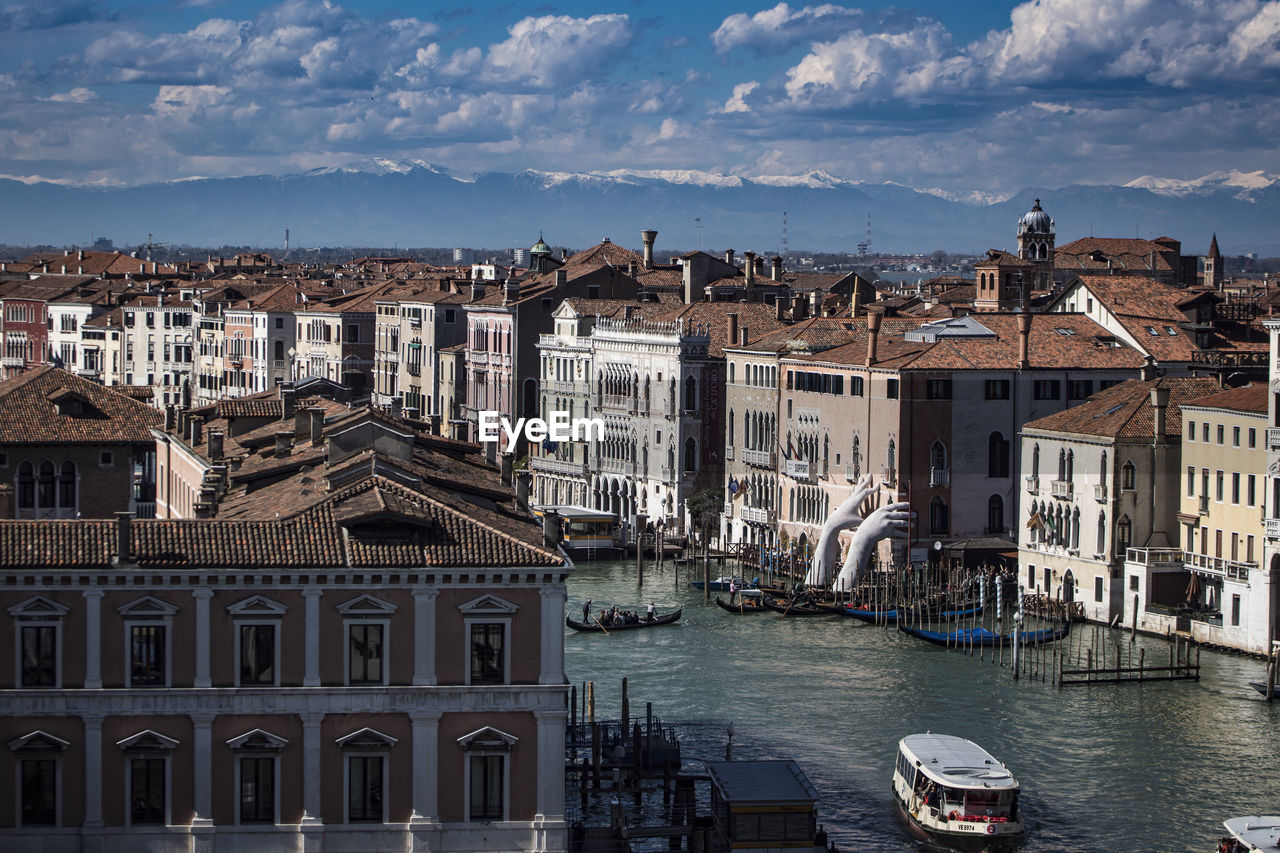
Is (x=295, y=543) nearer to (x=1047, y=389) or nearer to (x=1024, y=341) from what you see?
(x=1047, y=389)

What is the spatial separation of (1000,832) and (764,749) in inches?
189

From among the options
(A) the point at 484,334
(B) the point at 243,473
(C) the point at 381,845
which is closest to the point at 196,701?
(C) the point at 381,845

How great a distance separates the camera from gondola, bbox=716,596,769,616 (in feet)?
Result: 147

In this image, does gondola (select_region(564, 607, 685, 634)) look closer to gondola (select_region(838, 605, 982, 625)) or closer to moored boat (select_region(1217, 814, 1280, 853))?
gondola (select_region(838, 605, 982, 625))

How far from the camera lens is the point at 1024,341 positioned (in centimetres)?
4922

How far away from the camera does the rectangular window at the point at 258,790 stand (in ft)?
69.0

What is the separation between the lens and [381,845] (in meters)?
21.1

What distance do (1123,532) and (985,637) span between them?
3873 millimetres

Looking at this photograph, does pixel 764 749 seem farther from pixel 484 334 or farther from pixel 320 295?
pixel 320 295

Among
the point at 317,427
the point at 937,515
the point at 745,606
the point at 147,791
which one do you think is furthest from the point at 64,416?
the point at 937,515

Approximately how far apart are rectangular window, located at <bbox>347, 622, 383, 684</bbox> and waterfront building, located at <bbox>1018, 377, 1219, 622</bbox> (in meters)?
22.9

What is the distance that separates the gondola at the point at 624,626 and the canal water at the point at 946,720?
0.25 metres

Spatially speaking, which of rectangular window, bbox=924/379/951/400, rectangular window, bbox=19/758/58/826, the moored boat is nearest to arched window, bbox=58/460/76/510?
rectangular window, bbox=19/758/58/826

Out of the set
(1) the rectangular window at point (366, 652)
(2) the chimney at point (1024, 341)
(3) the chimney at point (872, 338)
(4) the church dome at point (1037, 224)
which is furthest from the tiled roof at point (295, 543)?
(4) the church dome at point (1037, 224)
